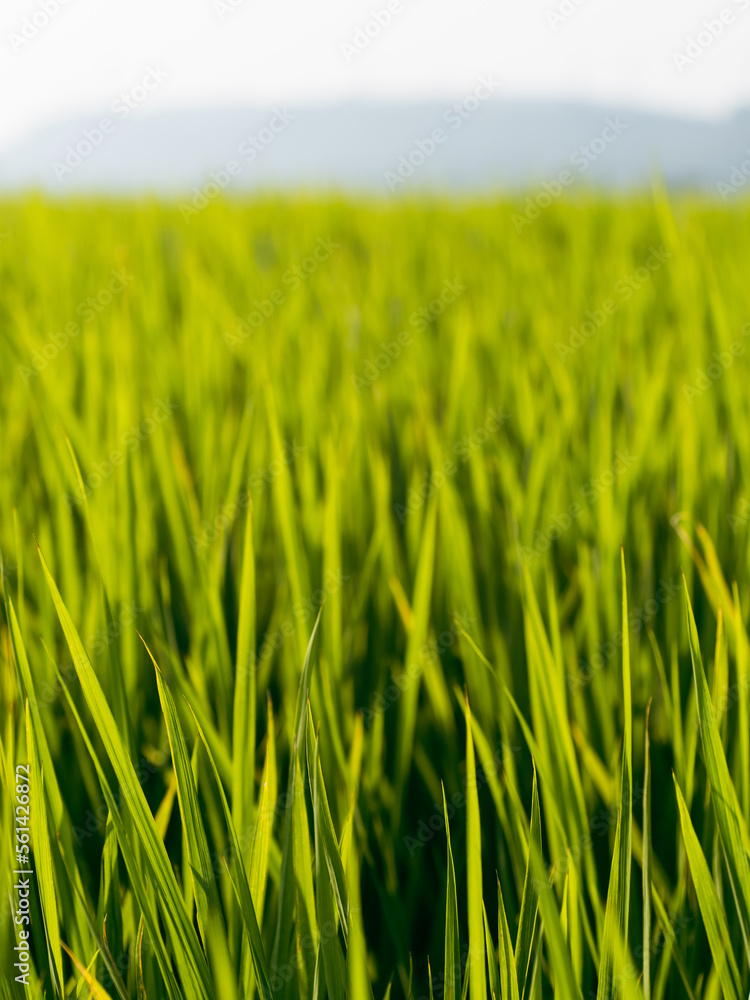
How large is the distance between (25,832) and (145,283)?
1396 millimetres

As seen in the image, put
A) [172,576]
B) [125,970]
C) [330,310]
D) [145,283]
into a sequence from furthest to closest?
[145,283] → [330,310] → [172,576] → [125,970]

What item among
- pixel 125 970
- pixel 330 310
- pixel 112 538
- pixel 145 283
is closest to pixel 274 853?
pixel 125 970

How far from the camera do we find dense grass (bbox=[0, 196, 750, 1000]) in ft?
1.24

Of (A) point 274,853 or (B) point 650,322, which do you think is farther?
(B) point 650,322

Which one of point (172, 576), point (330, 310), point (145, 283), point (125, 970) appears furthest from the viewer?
point (145, 283)

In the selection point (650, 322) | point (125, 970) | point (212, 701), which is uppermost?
point (650, 322)

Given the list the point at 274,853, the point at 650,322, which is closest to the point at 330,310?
the point at 650,322

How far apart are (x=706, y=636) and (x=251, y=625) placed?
1.31ft

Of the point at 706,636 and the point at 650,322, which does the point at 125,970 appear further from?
Result: the point at 650,322

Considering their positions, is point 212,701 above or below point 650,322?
below

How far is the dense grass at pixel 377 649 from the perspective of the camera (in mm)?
379

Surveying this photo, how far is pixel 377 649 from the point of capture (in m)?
0.69

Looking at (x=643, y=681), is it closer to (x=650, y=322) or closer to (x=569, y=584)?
(x=569, y=584)

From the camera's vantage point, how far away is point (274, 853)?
48cm
